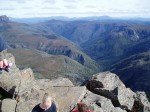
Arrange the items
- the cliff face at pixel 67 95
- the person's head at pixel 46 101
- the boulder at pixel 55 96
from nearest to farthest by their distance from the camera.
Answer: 1. the person's head at pixel 46 101
2. the boulder at pixel 55 96
3. the cliff face at pixel 67 95

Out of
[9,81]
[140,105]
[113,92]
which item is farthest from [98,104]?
[9,81]

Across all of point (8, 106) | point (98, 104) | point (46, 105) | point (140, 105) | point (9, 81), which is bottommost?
point (140, 105)

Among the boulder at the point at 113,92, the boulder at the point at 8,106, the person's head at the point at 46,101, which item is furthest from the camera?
the boulder at the point at 113,92

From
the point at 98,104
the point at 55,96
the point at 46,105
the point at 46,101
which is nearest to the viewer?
the point at 46,101

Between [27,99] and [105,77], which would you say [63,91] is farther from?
[105,77]

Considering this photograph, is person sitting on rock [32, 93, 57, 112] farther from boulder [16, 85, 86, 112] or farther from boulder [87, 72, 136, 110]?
boulder [87, 72, 136, 110]

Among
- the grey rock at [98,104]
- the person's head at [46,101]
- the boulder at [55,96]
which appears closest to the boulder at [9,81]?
the boulder at [55,96]

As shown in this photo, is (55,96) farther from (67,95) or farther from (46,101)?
(46,101)

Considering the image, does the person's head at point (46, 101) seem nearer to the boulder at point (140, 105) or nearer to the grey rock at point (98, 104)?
the grey rock at point (98, 104)

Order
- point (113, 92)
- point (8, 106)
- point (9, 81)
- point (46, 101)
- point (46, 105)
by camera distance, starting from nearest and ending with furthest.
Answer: point (46, 101), point (46, 105), point (8, 106), point (9, 81), point (113, 92)
